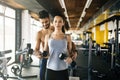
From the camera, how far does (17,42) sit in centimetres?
843

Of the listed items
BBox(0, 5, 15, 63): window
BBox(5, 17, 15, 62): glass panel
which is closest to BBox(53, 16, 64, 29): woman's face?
BBox(0, 5, 15, 63): window

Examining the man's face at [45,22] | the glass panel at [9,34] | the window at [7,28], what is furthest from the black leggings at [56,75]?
the glass panel at [9,34]

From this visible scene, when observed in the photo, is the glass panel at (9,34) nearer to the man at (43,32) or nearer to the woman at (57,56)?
the man at (43,32)

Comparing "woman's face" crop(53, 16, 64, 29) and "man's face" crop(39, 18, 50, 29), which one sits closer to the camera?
"woman's face" crop(53, 16, 64, 29)

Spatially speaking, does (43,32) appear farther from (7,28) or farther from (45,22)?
(7,28)

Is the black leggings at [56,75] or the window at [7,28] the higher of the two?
the window at [7,28]

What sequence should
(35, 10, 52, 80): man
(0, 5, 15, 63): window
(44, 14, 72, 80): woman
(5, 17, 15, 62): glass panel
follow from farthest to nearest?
(5, 17, 15, 62): glass panel < (0, 5, 15, 63): window < (35, 10, 52, 80): man < (44, 14, 72, 80): woman

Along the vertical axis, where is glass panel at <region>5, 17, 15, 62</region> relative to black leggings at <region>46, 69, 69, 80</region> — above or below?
above

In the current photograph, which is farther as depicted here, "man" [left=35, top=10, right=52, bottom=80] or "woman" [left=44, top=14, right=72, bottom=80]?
"man" [left=35, top=10, right=52, bottom=80]

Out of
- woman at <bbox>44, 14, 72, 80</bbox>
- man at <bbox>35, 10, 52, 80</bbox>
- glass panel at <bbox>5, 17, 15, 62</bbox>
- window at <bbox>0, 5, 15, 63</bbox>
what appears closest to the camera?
woman at <bbox>44, 14, 72, 80</bbox>

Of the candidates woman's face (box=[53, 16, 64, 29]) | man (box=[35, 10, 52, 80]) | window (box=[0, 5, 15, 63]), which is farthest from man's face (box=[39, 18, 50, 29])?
window (box=[0, 5, 15, 63])

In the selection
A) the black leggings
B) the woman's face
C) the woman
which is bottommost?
the black leggings

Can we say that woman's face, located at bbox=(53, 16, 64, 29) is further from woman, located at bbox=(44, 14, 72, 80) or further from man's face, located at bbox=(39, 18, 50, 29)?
man's face, located at bbox=(39, 18, 50, 29)

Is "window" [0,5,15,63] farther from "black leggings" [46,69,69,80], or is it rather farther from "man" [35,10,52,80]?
"black leggings" [46,69,69,80]
